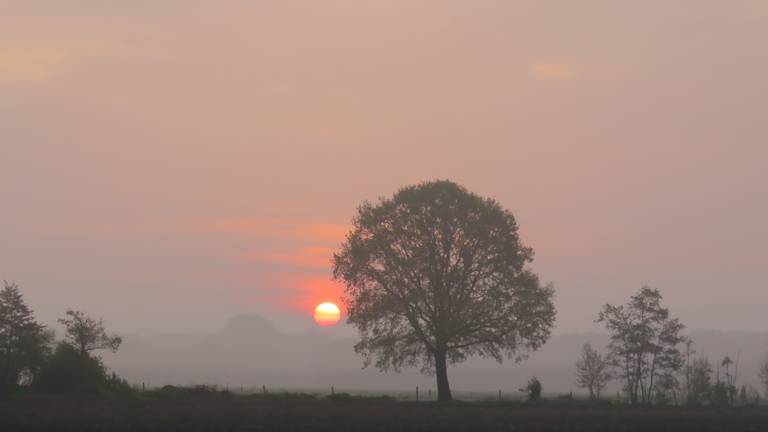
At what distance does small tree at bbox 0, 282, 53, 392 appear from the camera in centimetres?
6631

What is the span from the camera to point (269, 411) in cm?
5031

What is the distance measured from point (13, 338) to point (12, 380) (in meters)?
3.58

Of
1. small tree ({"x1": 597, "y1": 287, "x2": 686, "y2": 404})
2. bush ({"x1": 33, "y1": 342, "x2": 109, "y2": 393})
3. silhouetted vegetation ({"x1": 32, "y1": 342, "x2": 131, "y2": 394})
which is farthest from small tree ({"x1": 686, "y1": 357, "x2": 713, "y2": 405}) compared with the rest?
bush ({"x1": 33, "y1": 342, "x2": 109, "y2": 393})

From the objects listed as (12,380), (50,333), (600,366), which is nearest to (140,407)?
(12,380)

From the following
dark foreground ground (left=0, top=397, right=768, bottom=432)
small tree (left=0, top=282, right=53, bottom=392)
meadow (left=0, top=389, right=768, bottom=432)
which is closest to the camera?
dark foreground ground (left=0, top=397, right=768, bottom=432)

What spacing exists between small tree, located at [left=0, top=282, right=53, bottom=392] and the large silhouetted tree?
2791 centimetres

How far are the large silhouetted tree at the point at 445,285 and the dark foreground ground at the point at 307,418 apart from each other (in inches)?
459

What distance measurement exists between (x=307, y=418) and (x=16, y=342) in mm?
34873

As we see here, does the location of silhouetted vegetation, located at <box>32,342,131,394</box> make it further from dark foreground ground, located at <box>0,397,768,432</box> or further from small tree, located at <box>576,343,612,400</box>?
small tree, located at <box>576,343,612,400</box>

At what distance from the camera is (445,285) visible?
70.8m

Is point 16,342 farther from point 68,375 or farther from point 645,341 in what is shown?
point 645,341

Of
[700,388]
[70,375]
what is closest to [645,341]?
[700,388]

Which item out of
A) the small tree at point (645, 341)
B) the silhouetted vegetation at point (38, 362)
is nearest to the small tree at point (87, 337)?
the silhouetted vegetation at point (38, 362)

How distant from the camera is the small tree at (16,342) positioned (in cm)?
6631
